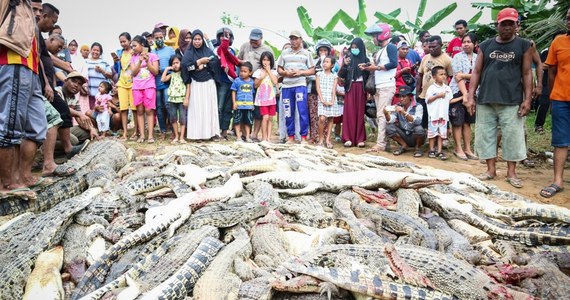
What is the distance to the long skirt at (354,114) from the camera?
857 cm

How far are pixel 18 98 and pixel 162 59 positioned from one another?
546cm

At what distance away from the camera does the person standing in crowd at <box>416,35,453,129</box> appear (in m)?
7.77

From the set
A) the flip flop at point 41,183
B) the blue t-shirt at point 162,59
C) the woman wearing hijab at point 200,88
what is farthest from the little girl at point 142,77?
the flip flop at point 41,183

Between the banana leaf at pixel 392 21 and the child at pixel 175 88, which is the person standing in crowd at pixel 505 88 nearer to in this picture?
the child at pixel 175 88

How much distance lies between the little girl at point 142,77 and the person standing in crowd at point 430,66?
5690 millimetres

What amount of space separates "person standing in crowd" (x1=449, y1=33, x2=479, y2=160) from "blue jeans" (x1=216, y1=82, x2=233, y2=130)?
4.79 m

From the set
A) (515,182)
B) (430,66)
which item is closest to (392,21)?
(430,66)

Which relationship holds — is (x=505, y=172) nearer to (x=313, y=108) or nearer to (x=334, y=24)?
(x=313, y=108)

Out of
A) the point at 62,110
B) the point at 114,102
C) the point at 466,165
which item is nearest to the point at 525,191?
the point at 466,165

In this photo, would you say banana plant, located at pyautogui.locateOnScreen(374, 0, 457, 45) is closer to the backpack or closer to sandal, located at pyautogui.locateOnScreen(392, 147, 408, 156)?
sandal, located at pyautogui.locateOnScreen(392, 147, 408, 156)

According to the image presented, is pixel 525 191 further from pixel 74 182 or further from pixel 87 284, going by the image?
pixel 74 182

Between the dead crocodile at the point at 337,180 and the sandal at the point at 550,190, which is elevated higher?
the dead crocodile at the point at 337,180

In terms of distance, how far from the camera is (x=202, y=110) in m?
→ 8.78

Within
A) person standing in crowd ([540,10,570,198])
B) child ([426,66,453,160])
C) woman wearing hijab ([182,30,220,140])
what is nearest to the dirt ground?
person standing in crowd ([540,10,570,198])
